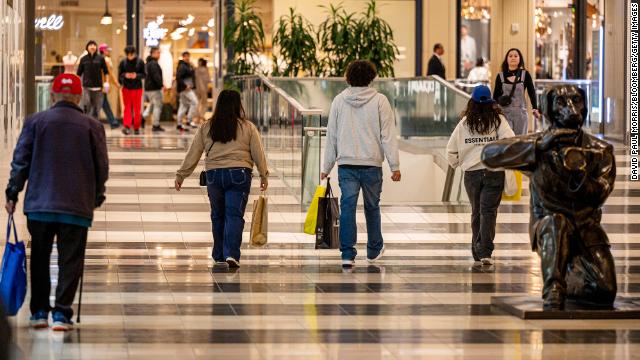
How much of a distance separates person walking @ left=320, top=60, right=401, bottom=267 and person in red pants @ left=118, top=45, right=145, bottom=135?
15.2 m

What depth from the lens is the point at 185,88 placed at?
90.9 ft

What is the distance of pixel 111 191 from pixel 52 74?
1508 cm

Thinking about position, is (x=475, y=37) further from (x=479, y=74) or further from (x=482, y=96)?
(x=482, y=96)

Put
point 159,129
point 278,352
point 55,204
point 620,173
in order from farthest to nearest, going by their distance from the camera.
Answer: point 159,129, point 620,173, point 55,204, point 278,352

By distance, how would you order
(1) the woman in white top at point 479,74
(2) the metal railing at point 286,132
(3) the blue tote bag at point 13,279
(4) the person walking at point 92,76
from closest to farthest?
(3) the blue tote bag at point 13,279, (2) the metal railing at point 286,132, (4) the person walking at point 92,76, (1) the woman in white top at point 479,74

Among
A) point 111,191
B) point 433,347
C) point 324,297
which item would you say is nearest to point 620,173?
point 111,191

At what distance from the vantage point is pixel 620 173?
1866cm

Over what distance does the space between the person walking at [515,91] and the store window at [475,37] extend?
51.1ft

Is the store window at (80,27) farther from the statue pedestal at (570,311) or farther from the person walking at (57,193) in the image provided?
the statue pedestal at (570,311)

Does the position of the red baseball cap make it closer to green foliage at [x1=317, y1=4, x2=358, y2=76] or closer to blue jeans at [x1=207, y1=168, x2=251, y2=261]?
blue jeans at [x1=207, y1=168, x2=251, y2=261]

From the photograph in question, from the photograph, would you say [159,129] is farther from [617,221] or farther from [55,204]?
[55,204]

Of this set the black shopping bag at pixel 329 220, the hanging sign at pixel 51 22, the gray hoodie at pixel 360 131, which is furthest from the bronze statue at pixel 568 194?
the hanging sign at pixel 51 22

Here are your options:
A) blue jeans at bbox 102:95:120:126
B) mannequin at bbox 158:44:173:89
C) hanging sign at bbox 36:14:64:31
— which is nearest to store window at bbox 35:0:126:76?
hanging sign at bbox 36:14:64:31

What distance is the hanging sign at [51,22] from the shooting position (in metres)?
30.9
